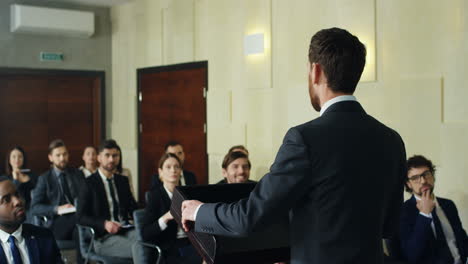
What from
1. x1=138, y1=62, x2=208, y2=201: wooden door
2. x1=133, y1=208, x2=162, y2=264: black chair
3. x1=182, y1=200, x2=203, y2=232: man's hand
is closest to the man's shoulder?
x1=133, y1=208, x2=162, y2=264: black chair

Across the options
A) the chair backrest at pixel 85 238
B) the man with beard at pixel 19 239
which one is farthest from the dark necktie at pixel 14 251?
the chair backrest at pixel 85 238

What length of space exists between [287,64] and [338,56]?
13.2ft

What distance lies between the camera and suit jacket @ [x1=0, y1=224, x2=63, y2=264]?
2.98m

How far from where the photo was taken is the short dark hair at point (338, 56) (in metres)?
1.53

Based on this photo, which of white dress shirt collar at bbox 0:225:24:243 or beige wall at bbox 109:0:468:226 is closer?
white dress shirt collar at bbox 0:225:24:243

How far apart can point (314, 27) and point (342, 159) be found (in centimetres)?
391

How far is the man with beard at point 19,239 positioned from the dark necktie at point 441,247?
2.39 m

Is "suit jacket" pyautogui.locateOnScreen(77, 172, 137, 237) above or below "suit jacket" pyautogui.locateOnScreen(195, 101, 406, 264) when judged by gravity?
below

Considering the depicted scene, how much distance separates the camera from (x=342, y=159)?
59.3 inches

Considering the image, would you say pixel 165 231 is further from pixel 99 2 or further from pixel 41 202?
pixel 99 2

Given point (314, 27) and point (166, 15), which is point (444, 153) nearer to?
point (314, 27)

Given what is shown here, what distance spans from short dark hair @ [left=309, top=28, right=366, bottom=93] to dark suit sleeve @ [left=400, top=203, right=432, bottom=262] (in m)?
2.24

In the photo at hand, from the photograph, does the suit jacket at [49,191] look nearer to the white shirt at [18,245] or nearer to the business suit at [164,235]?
the business suit at [164,235]

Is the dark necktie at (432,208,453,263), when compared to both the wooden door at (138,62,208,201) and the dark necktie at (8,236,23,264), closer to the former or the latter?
the dark necktie at (8,236,23,264)
